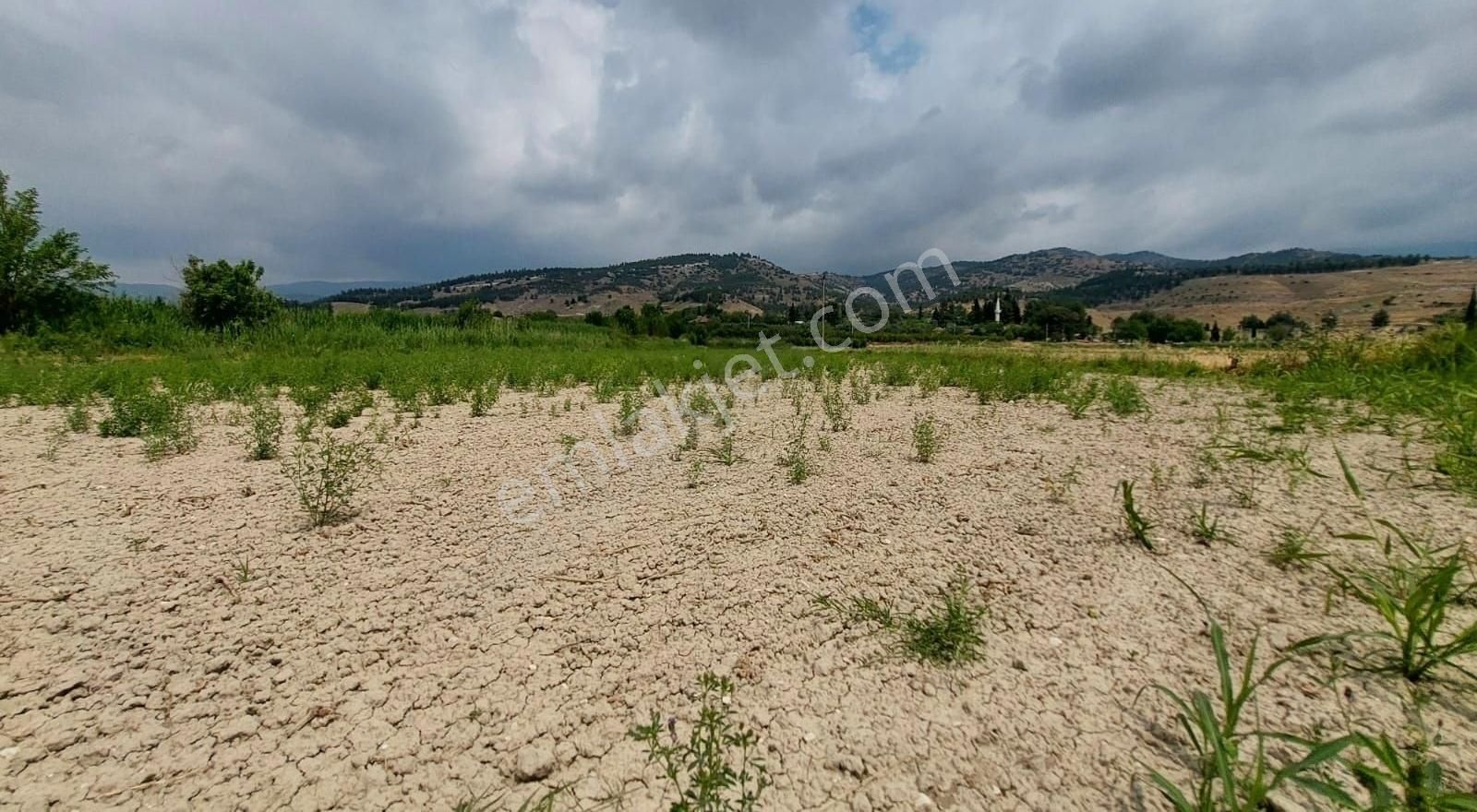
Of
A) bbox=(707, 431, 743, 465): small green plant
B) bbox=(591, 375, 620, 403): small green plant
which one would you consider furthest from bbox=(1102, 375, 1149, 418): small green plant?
bbox=(591, 375, 620, 403): small green plant

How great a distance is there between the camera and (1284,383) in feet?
19.7

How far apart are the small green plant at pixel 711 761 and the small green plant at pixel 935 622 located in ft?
2.38

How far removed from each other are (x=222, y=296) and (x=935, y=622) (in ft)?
103

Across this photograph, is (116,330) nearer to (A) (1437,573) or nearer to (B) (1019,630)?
(B) (1019,630)

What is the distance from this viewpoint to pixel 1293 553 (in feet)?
7.58

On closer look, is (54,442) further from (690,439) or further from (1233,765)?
(1233,765)

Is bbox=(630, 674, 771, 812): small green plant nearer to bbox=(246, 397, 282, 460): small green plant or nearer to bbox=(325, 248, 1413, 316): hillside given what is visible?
bbox=(246, 397, 282, 460): small green plant

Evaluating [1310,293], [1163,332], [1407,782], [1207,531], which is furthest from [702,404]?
[1310,293]

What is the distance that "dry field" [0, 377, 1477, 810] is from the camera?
158 cm

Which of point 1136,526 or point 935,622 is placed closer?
point 935,622

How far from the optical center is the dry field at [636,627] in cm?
158

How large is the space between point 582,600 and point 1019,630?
6.42 feet

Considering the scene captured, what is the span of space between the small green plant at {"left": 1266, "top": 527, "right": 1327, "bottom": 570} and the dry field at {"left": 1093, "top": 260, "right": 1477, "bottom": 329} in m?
65.0

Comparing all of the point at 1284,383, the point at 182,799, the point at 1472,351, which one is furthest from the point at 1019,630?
the point at 1472,351
